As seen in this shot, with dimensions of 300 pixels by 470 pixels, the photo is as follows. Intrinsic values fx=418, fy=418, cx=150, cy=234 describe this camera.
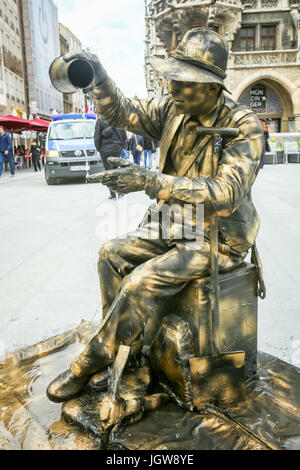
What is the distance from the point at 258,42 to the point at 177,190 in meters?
32.7

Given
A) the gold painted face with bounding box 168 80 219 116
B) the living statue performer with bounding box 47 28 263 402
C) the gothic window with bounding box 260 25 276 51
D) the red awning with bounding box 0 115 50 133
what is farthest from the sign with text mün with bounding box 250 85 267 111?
the gold painted face with bounding box 168 80 219 116

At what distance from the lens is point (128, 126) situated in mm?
2418

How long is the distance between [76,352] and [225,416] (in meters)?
1.09

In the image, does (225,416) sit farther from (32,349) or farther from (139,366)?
(32,349)

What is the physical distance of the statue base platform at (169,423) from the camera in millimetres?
1797

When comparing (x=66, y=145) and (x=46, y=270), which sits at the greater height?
(x=66, y=145)

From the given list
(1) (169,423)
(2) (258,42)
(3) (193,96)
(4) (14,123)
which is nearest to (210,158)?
(3) (193,96)

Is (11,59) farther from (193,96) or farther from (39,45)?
(193,96)

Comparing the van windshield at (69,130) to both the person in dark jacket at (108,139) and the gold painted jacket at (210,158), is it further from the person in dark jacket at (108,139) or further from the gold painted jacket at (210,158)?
the gold painted jacket at (210,158)

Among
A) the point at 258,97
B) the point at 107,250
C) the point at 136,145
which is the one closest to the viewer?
the point at 107,250

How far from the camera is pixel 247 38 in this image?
1198 inches

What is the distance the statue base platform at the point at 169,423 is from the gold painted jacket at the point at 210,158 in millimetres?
761
